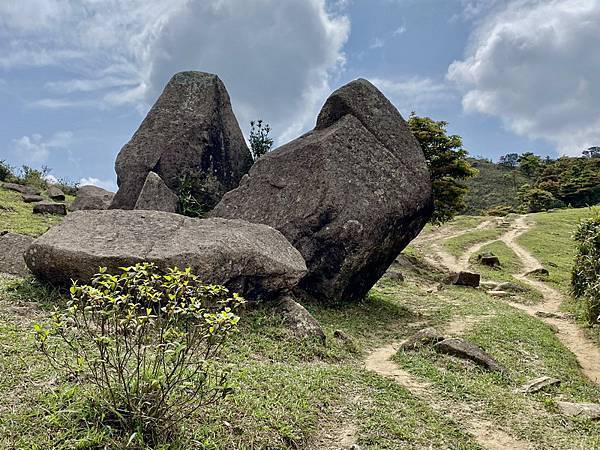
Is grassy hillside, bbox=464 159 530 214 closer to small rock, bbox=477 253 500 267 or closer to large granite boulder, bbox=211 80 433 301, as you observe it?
small rock, bbox=477 253 500 267

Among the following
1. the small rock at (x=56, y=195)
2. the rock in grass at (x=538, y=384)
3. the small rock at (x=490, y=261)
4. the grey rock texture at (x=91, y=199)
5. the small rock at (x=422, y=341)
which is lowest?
the rock in grass at (x=538, y=384)

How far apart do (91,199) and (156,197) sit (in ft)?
24.6

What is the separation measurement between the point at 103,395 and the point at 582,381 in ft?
33.0

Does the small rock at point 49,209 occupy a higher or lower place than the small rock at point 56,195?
lower

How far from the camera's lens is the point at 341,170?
16.0 meters

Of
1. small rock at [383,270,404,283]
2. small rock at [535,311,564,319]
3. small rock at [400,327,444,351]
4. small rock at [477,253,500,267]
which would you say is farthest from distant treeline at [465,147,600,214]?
small rock at [400,327,444,351]

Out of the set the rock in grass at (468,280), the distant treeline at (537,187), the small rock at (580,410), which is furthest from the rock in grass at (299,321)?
the distant treeline at (537,187)

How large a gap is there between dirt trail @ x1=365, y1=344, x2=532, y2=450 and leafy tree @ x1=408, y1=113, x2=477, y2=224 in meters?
19.1

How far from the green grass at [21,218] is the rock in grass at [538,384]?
49.2 feet

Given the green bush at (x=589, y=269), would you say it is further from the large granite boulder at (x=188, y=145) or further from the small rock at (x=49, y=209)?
the small rock at (x=49, y=209)

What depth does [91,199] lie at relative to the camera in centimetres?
2445

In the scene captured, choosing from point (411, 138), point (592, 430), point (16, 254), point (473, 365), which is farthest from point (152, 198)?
point (592, 430)

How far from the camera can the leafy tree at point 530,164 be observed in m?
96.1

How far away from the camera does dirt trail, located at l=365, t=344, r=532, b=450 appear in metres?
7.23
